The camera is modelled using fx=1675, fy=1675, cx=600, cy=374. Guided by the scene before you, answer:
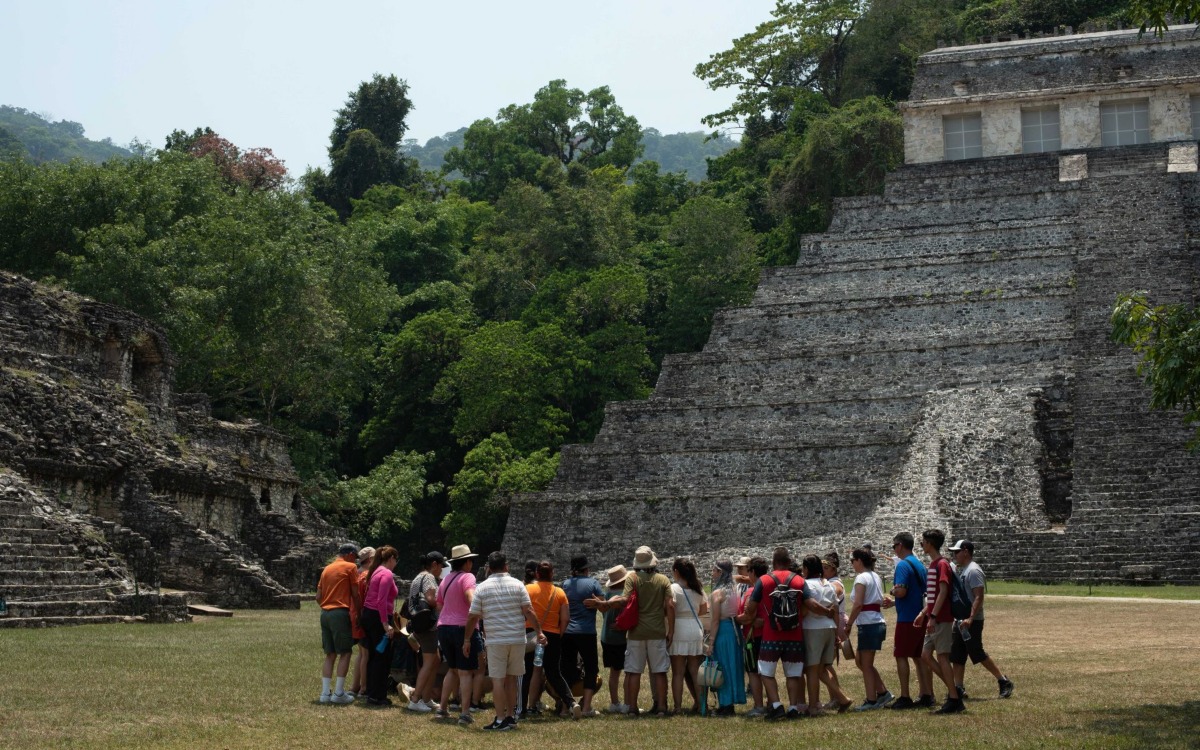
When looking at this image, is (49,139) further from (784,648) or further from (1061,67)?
(784,648)

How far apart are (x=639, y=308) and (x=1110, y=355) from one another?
14891mm

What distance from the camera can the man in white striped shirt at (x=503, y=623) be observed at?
12.0m

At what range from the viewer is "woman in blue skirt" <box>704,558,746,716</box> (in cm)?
1270

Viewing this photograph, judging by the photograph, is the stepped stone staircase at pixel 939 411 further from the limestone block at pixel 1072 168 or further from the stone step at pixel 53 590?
the stone step at pixel 53 590

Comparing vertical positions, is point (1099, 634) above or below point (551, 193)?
below

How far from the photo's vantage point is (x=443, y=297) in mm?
46062

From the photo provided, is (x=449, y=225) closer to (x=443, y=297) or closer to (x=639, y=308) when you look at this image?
(x=443, y=297)

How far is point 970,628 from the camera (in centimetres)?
1198

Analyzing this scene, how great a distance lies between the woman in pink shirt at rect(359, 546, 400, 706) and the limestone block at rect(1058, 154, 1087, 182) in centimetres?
3149

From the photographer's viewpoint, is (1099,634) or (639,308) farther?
(639,308)

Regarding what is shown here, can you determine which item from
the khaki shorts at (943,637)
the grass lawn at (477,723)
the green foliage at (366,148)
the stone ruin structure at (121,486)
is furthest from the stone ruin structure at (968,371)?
the green foliage at (366,148)

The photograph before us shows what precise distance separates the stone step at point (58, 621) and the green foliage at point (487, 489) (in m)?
16.3

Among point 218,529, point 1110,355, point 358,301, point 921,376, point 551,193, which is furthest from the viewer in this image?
point 551,193

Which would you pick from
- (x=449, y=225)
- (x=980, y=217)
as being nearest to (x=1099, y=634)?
(x=980, y=217)
